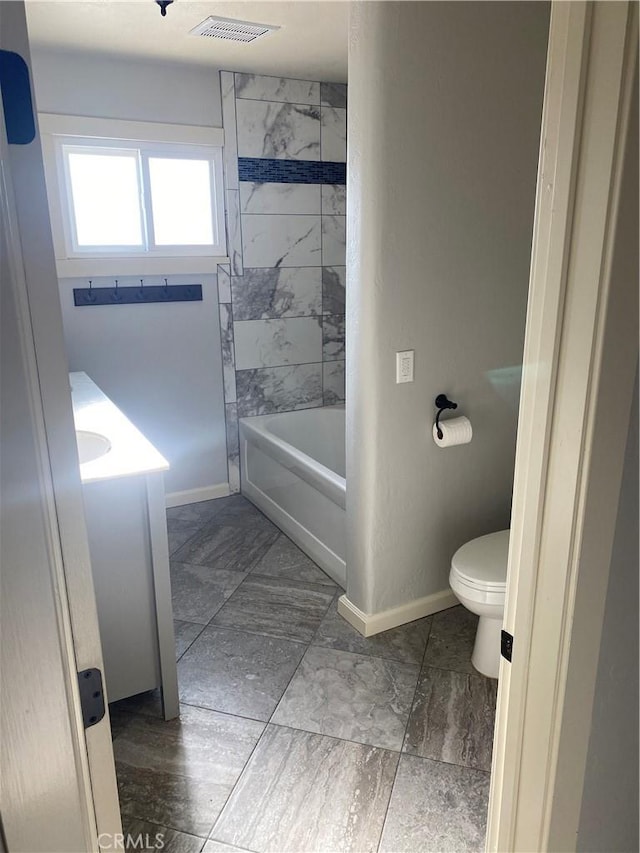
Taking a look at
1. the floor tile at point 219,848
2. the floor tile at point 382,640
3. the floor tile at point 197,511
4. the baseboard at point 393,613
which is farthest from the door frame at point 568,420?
the floor tile at point 197,511

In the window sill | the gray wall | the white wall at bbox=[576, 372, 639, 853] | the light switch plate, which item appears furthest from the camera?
the window sill

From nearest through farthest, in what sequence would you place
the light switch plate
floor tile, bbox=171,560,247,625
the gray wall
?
1. the light switch plate
2. floor tile, bbox=171,560,247,625
3. the gray wall

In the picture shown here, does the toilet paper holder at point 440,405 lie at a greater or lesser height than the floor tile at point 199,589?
greater

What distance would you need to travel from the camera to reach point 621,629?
1021 millimetres

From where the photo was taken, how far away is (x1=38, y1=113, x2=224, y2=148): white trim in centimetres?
320

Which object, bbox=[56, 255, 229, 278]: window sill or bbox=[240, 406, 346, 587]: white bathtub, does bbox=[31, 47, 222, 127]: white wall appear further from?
bbox=[240, 406, 346, 587]: white bathtub

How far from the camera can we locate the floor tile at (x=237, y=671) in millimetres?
2301

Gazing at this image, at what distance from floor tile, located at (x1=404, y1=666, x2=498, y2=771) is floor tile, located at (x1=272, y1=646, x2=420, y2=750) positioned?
0.05 meters

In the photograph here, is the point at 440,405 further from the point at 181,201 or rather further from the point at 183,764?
the point at 181,201

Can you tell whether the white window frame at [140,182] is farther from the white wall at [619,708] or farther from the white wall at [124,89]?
the white wall at [619,708]

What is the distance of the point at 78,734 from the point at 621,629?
82 centimetres

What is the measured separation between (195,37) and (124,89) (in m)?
0.60

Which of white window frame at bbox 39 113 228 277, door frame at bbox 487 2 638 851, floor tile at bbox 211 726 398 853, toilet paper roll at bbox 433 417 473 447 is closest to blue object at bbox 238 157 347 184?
white window frame at bbox 39 113 228 277

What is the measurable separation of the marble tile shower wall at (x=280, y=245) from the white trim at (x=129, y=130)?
0.43 ft
